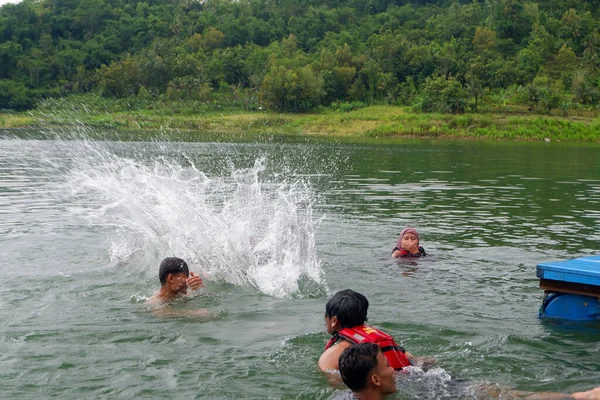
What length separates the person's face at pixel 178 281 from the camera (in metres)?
10.2

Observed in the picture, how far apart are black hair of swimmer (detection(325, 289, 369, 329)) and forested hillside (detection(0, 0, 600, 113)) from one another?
270ft

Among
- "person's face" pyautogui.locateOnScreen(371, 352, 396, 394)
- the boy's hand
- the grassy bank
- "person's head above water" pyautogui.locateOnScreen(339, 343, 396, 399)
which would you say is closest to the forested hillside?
the grassy bank

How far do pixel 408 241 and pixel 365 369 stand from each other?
308 inches

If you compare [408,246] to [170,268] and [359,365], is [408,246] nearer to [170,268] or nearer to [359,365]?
[170,268]

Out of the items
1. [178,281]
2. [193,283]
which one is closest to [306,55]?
[193,283]

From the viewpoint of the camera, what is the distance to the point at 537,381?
297 inches

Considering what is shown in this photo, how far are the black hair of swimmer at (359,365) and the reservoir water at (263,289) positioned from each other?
120 cm

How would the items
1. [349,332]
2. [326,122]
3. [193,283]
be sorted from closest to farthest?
[349,332], [193,283], [326,122]

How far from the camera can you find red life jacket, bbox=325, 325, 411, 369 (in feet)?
21.7

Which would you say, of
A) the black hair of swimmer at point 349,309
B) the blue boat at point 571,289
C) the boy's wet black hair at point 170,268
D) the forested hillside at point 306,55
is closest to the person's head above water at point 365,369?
the black hair of swimmer at point 349,309

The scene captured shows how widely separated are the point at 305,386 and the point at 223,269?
5125mm

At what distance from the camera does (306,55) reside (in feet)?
468

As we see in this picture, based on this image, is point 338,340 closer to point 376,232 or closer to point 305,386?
point 305,386

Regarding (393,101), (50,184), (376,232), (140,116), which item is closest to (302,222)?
(376,232)
